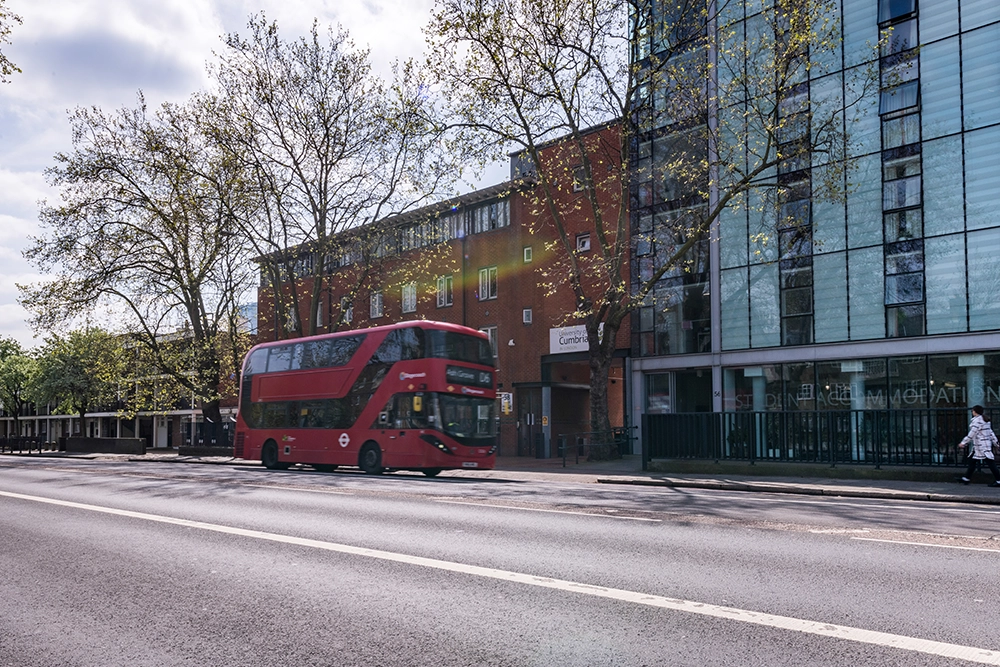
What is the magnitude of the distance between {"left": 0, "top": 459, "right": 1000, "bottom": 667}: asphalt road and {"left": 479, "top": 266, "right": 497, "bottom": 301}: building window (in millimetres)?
27421

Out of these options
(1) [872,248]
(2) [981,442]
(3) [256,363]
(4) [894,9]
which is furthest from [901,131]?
(3) [256,363]

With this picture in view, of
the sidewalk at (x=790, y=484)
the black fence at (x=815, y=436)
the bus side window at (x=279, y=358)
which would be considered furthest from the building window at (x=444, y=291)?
the black fence at (x=815, y=436)

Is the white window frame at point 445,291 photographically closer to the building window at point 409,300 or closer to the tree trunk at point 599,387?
the building window at point 409,300

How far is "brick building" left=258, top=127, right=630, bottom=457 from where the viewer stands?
111 ft

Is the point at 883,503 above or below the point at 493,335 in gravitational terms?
below

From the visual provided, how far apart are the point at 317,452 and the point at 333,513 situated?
1451 cm

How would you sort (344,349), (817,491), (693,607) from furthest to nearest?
(344,349) → (817,491) → (693,607)

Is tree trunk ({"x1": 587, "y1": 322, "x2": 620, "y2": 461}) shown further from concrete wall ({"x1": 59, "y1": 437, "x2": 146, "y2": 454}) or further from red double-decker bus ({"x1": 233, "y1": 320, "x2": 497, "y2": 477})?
concrete wall ({"x1": 59, "y1": 437, "x2": 146, "y2": 454})

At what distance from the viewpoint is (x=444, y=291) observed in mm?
40719

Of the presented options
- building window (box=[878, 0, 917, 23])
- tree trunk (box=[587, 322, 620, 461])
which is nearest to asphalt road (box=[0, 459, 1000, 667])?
tree trunk (box=[587, 322, 620, 461])

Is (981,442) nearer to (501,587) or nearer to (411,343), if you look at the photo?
(501,587)

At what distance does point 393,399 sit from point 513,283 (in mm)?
15811

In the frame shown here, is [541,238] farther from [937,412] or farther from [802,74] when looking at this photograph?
[937,412]

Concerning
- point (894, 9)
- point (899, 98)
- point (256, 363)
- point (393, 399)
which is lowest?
point (393, 399)
